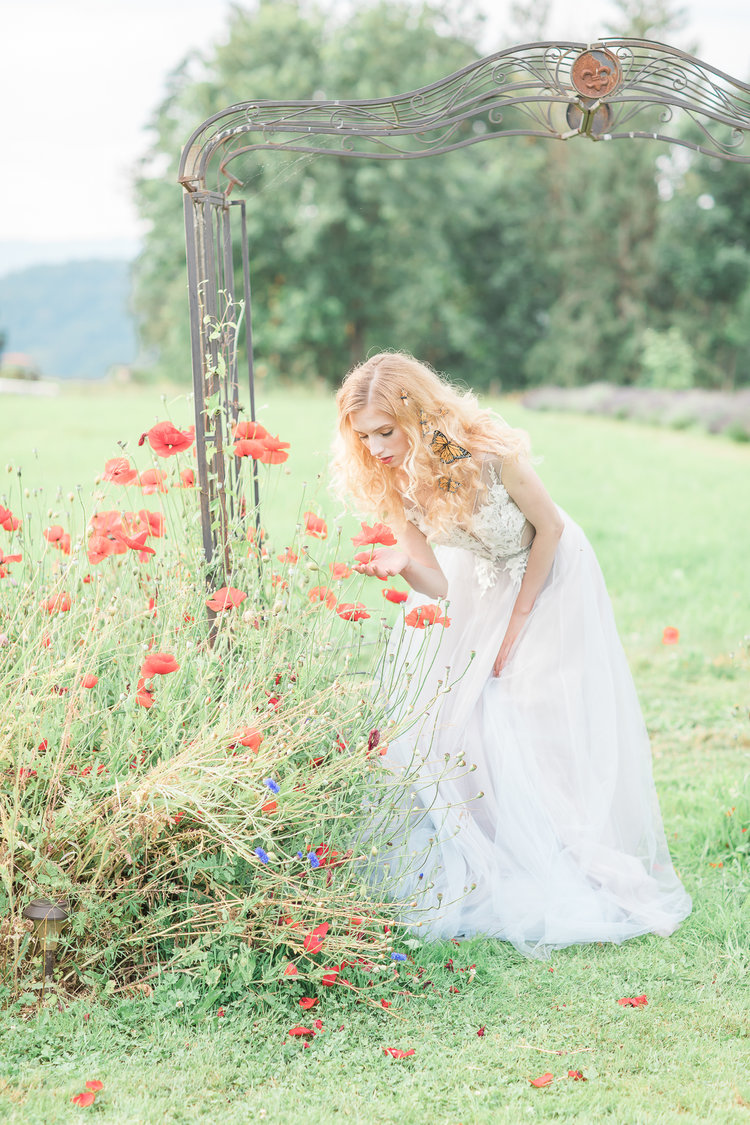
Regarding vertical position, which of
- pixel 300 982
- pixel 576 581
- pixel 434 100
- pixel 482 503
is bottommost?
pixel 300 982

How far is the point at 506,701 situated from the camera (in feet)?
9.96

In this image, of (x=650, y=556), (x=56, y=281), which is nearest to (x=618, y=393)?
(x=650, y=556)

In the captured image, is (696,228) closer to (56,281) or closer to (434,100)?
(434,100)

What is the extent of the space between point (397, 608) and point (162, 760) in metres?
3.57

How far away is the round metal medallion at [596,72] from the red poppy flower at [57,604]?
6.10ft

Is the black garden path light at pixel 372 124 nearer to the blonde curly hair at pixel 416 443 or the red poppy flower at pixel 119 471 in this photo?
the red poppy flower at pixel 119 471

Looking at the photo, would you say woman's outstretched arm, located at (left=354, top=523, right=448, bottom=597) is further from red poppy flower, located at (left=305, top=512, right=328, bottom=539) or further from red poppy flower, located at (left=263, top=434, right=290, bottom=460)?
red poppy flower, located at (left=263, top=434, right=290, bottom=460)

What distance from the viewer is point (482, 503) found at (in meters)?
2.99

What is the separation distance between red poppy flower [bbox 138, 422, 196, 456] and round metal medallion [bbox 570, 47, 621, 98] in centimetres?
138

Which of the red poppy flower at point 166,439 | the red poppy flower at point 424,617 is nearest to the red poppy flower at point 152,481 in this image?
the red poppy flower at point 166,439

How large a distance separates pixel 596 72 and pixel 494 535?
130cm

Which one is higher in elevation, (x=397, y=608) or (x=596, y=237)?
(x=596, y=237)

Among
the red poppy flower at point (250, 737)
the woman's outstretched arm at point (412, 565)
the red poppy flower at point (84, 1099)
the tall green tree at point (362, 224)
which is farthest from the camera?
the tall green tree at point (362, 224)

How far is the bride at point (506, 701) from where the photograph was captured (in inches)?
110
